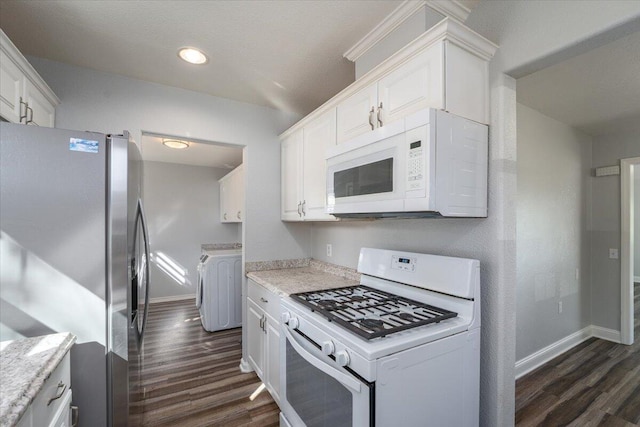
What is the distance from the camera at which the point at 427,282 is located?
59.9 inches

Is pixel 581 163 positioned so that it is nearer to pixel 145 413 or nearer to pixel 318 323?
pixel 318 323

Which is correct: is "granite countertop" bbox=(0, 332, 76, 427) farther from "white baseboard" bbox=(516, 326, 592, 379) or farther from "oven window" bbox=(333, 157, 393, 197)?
"white baseboard" bbox=(516, 326, 592, 379)

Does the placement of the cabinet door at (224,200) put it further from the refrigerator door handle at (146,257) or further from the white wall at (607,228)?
the white wall at (607,228)

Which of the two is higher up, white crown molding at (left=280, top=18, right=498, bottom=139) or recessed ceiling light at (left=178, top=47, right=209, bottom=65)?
recessed ceiling light at (left=178, top=47, right=209, bottom=65)

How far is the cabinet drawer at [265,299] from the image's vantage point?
78.7 inches

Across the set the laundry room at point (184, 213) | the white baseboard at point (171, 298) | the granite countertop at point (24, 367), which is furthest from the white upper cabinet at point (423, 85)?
the white baseboard at point (171, 298)

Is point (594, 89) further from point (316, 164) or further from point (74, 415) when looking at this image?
point (74, 415)

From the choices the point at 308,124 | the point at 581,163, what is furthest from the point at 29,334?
the point at 581,163

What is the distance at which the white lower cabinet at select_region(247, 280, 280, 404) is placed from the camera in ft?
6.62

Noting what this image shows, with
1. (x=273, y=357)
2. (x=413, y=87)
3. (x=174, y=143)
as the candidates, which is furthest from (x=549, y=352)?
(x=174, y=143)

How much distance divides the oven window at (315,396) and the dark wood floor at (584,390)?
5.30 ft

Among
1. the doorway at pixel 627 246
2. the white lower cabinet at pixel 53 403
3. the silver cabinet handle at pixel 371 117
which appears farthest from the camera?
the doorway at pixel 627 246

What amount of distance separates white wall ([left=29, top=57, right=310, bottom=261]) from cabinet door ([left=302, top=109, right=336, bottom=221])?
0.56m

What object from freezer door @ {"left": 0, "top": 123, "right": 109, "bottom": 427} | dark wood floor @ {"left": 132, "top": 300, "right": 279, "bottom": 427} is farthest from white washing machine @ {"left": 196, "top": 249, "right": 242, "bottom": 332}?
freezer door @ {"left": 0, "top": 123, "right": 109, "bottom": 427}
